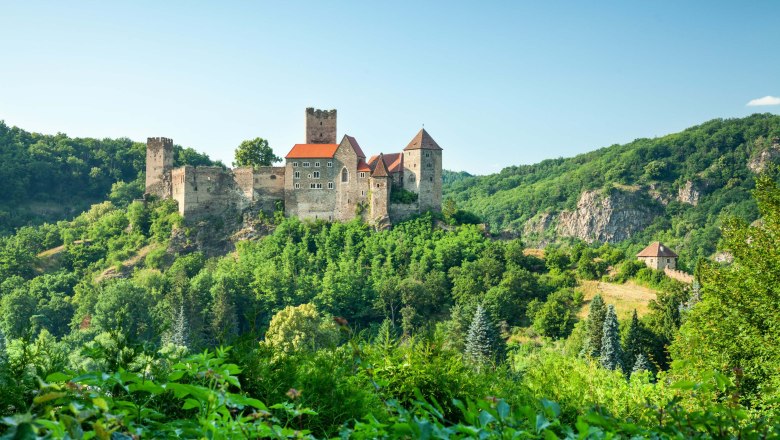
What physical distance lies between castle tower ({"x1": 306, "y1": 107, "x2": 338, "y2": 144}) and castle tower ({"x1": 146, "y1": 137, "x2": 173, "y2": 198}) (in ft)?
39.9

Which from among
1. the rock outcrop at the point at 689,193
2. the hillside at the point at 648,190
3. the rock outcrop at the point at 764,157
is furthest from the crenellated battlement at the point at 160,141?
the rock outcrop at the point at 764,157

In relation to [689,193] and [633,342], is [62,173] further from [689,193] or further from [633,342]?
[689,193]

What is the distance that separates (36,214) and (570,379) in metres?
84.5

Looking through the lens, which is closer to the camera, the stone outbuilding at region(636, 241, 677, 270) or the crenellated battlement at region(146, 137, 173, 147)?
the stone outbuilding at region(636, 241, 677, 270)

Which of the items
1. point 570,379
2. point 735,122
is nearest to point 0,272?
point 570,379

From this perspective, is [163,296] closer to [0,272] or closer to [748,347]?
[0,272]

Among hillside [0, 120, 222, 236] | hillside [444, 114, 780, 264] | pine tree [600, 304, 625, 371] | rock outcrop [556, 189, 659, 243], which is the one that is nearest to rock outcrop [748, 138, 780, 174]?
hillside [444, 114, 780, 264]

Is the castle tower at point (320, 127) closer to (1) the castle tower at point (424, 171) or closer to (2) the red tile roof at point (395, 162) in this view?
(2) the red tile roof at point (395, 162)

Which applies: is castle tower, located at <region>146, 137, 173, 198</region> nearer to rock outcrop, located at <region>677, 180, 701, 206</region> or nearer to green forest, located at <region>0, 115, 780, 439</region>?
green forest, located at <region>0, 115, 780, 439</region>

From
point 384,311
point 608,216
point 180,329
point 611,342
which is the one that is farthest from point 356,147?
point 608,216

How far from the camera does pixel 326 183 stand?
58.2 metres

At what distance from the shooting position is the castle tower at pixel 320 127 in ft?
203

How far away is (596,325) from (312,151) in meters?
24.4

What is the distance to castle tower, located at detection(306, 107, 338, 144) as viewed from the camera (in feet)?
203
